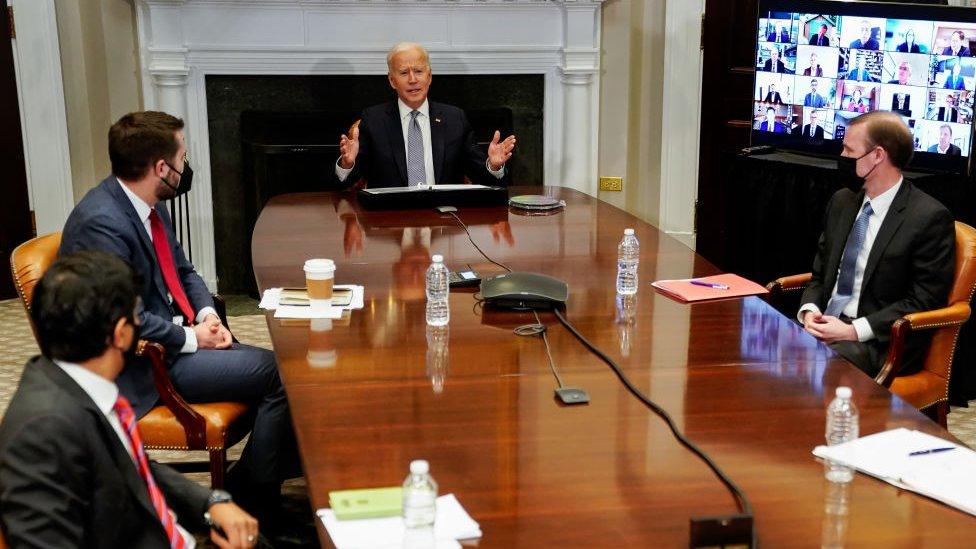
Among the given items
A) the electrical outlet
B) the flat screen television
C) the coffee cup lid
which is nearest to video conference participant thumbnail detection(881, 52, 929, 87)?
the flat screen television

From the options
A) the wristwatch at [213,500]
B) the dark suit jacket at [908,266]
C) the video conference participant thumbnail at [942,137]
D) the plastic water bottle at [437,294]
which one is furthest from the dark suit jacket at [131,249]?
the video conference participant thumbnail at [942,137]

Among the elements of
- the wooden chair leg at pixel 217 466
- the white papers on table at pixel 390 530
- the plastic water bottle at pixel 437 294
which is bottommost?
the wooden chair leg at pixel 217 466

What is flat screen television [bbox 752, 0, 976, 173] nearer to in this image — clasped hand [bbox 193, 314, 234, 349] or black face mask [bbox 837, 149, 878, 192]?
black face mask [bbox 837, 149, 878, 192]

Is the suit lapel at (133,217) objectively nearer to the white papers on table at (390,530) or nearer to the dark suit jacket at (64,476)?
the dark suit jacket at (64,476)

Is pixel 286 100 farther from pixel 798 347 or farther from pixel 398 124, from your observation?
pixel 798 347

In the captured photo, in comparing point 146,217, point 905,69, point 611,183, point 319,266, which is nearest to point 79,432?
point 319,266

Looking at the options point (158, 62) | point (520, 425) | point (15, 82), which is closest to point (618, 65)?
point (158, 62)

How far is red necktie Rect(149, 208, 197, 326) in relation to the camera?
350 cm

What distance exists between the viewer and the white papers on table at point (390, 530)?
189 centimetres

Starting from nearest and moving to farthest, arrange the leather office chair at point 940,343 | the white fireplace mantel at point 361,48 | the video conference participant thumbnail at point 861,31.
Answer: the leather office chair at point 940,343 → the video conference participant thumbnail at point 861,31 → the white fireplace mantel at point 361,48

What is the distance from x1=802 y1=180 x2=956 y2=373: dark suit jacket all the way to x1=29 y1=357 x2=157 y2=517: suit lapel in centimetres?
236

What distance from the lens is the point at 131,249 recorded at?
3.30 meters

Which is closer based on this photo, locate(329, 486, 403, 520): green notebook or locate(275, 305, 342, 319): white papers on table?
locate(329, 486, 403, 520): green notebook

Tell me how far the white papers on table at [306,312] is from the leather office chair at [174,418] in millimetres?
320
